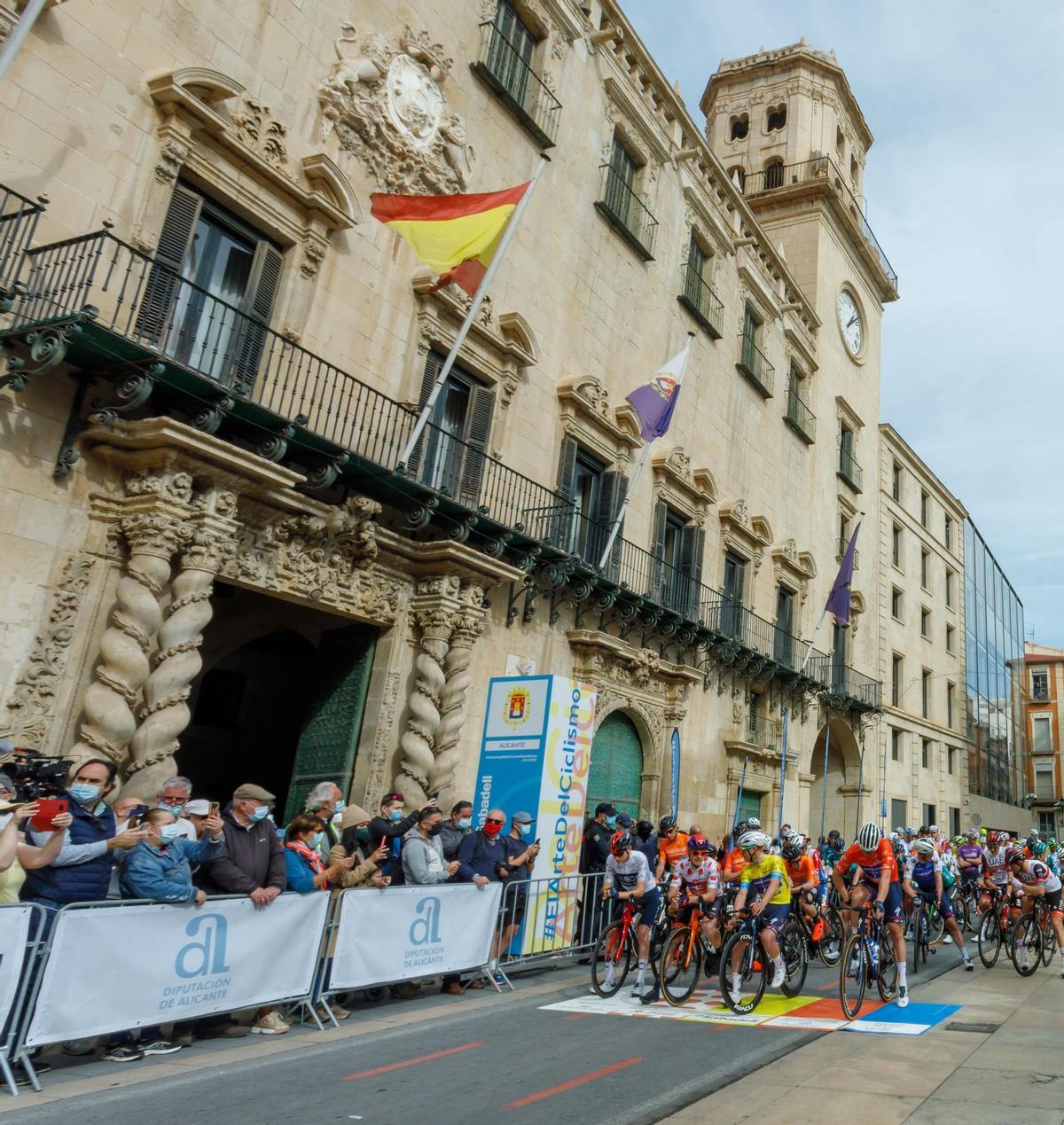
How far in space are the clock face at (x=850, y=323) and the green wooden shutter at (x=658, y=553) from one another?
16.4 m

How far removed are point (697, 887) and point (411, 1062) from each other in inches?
173

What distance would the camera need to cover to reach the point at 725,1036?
8.00 metres

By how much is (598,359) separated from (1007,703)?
124ft

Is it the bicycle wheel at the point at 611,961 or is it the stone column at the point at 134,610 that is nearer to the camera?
the stone column at the point at 134,610

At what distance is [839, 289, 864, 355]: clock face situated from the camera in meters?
33.5

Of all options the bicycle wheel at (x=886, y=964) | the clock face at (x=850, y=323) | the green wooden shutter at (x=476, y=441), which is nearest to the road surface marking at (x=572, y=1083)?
the bicycle wheel at (x=886, y=964)

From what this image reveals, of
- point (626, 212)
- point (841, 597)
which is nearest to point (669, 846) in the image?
point (626, 212)

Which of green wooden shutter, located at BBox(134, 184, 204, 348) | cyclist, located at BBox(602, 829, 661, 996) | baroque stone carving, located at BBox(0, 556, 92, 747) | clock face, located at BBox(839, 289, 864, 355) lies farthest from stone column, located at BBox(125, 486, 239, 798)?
clock face, located at BBox(839, 289, 864, 355)

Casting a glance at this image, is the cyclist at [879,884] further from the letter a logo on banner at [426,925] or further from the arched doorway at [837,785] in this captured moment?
the arched doorway at [837,785]

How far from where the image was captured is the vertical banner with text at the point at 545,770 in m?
11.6

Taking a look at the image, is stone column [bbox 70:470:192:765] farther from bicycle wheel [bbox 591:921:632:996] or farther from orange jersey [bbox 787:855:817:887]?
Answer: orange jersey [bbox 787:855:817:887]

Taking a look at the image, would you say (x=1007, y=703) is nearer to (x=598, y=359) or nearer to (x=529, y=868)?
(x=598, y=359)

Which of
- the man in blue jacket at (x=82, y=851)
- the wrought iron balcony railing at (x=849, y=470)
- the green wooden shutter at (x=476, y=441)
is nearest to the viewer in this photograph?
the man in blue jacket at (x=82, y=851)

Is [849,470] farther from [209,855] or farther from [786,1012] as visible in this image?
[209,855]
